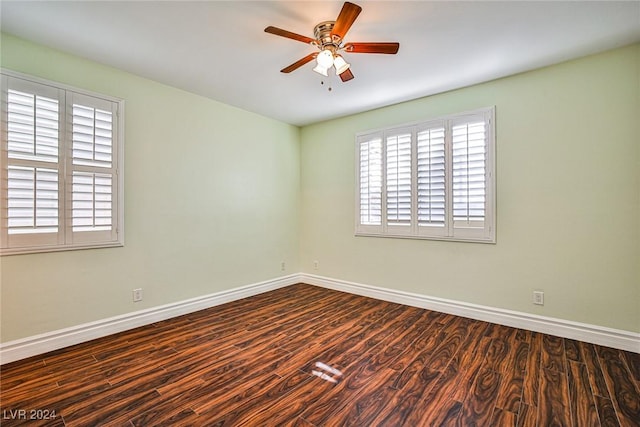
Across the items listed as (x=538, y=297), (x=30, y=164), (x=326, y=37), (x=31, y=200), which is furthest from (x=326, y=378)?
(x=30, y=164)

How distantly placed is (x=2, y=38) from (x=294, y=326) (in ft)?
11.6

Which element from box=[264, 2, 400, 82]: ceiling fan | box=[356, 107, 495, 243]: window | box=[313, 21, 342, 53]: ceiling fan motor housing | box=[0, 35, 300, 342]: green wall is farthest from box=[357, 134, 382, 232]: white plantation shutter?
box=[313, 21, 342, 53]: ceiling fan motor housing

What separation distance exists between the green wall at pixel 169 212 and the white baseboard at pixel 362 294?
0.26ft

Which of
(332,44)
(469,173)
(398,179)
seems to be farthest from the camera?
(398,179)

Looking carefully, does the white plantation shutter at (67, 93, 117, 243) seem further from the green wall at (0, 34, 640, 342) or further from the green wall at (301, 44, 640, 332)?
the green wall at (301, 44, 640, 332)

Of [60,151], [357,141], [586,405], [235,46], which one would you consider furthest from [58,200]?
[586,405]

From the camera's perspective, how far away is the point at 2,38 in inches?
92.5

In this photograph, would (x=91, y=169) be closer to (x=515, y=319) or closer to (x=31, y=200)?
(x=31, y=200)

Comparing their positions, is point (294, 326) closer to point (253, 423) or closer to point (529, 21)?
point (253, 423)

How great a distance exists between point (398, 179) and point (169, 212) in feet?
9.28

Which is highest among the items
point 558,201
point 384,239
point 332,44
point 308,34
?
point 308,34

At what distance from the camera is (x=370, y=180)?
4156mm

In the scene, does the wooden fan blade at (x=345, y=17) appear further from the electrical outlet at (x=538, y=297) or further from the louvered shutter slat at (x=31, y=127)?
the electrical outlet at (x=538, y=297)

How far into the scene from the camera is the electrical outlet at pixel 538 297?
294 centimetres
